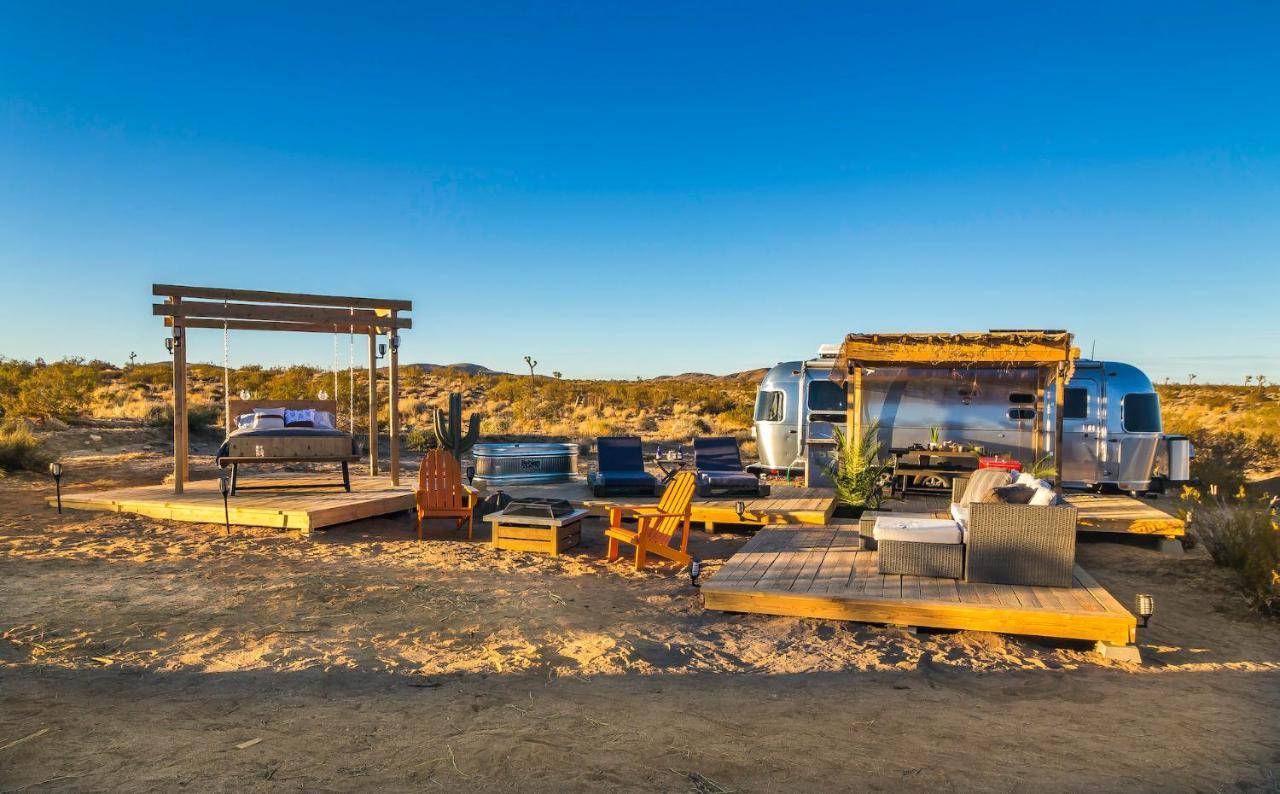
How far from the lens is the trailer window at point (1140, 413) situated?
10.8 metres

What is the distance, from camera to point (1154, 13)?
11070 millimetres

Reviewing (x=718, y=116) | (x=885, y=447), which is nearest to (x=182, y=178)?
(x=718, y=116)

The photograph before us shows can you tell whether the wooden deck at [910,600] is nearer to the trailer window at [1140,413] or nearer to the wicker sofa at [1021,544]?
the wicker sofa at [1021,544]

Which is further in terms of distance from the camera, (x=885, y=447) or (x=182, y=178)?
(x=182, y=178)

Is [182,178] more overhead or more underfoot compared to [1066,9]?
more underfoot

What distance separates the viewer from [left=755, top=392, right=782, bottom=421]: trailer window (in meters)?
12.5

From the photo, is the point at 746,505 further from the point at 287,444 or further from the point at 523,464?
the point at 287,444

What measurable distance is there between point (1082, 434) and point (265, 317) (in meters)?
12.3

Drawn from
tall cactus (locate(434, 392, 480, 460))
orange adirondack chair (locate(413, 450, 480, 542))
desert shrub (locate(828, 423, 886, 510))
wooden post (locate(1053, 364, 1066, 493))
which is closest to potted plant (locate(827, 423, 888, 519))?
desert shrub (locate(828, 423, 886, 510))

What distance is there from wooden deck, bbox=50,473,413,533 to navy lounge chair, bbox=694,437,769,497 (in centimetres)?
414

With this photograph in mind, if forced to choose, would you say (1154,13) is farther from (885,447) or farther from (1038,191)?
(885,447)

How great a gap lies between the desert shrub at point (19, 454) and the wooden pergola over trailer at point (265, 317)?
4.32 m

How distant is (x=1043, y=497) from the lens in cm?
593

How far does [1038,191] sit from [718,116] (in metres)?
7.34
